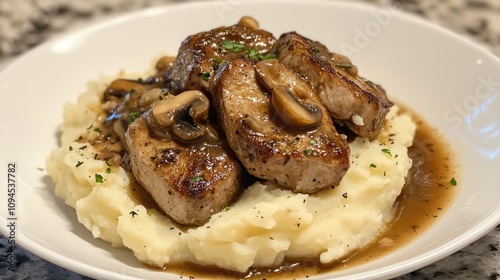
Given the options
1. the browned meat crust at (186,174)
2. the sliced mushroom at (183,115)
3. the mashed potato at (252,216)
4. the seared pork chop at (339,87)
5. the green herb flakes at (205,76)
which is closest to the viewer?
the mashed potato at (252,216)

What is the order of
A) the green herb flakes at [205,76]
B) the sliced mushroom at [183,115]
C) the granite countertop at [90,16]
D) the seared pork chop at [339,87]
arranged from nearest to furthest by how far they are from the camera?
the sliced mushroom at [183,115] → the seared pork chop at [339,87] → the green herb flakes at [205,76] → the granite countertop at [90,16]

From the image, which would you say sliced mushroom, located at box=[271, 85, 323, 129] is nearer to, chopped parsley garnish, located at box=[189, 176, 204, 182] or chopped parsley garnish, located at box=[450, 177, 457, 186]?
chopped parsley garnish, located at box=[189, 176, 204, 182]

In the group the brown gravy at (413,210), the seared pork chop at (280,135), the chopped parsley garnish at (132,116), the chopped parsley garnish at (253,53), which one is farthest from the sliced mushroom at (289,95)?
the chopped parsley garnish at (132,116)

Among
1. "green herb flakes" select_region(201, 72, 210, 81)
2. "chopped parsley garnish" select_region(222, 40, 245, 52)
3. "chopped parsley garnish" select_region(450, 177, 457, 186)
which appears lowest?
"chopped parsley garnish" select_region(450, 177, 457, 186)

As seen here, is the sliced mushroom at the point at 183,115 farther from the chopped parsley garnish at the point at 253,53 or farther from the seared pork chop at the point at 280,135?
the chopped parsley garnish at the point at 253,53

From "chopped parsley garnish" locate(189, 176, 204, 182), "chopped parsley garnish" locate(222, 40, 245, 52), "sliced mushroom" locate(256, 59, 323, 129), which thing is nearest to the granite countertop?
"chopped parsley garnish" locate(222, 40, 245, 52)

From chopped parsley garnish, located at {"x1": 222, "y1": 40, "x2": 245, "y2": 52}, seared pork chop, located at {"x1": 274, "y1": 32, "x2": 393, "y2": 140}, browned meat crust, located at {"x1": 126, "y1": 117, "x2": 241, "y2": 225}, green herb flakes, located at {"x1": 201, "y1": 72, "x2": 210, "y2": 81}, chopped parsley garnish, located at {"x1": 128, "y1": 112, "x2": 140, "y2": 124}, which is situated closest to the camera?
browned meat crust, located at {"x1": 126, "y1": 117, "x2": 241, "y2": 225}
